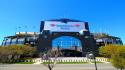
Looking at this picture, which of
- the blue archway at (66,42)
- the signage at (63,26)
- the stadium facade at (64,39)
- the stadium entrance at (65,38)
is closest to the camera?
the stadium entrance at (65,38)

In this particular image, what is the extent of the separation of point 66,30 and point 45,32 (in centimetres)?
1541

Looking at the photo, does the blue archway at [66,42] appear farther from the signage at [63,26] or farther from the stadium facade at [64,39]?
the signage at [63,26]

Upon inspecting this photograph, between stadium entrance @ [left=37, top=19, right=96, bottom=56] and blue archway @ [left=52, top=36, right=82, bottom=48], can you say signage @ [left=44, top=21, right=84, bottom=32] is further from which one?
blue archway @ [left=52, top=36, right=82, bottom=48]

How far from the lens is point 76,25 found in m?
169

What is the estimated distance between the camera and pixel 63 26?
545 ft

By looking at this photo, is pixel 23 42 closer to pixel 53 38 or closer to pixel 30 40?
pixel 30 40

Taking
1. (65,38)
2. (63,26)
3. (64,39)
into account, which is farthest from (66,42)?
(63,26)

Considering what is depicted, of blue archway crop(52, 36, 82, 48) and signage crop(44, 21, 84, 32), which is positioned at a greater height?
signage crop(44, 21, 84, 32)

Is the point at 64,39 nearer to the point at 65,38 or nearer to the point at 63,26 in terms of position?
the point at 65,38

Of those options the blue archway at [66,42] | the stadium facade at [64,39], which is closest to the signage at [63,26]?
the stadium facade at [64,39]

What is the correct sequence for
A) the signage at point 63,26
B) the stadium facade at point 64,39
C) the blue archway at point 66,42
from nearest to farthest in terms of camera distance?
the stadium facade at point 64,39
the blue archway at point 66,42
the signage at point 63,26

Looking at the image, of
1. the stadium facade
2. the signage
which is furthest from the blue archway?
the signage

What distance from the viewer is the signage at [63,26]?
165m

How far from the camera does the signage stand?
165m
